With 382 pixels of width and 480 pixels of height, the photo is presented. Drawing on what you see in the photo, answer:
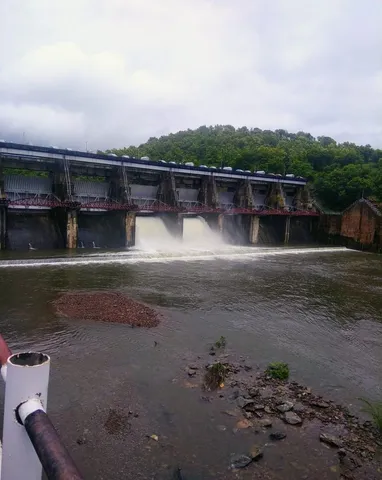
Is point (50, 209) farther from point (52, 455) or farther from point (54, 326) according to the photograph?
point (52, 455)

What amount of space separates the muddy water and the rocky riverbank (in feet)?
0.58

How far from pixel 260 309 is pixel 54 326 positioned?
6862mm

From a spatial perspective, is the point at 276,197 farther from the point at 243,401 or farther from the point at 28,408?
the point at 28,408

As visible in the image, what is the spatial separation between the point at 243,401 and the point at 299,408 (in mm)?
1001

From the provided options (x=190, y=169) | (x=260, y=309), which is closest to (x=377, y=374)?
(x=260, y=309)

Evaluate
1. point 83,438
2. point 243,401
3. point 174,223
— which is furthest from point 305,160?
point 83,438

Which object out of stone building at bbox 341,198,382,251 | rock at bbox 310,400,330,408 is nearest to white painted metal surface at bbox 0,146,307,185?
stone building at bbox 341,198,382,251

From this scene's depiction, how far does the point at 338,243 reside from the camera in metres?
38.8

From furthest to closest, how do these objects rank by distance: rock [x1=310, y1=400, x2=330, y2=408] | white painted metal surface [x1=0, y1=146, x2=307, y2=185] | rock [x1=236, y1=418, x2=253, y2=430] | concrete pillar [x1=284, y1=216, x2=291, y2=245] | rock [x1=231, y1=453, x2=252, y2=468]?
concrete pillar [x1=284, y1=216, x2=291, y2=245] → white painted metal surface [x1=0, y1=146, x2=307, y2=185] → rock [x1=310, y1=400, x2=330, y2=408] → rock [x1=236, y1=418, x2=253, y2=430] → rock [x1=231, y1=453, x2=252, y2=468]

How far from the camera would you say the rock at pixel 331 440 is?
18.7 ft

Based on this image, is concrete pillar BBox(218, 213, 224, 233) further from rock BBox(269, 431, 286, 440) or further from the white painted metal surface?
rock BBox(269, 431, 286, 440)

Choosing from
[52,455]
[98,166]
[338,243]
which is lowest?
[338,243]

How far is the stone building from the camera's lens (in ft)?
113

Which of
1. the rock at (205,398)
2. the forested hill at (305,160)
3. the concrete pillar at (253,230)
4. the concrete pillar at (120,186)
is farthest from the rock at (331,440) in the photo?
the forested hill at (305,160)
